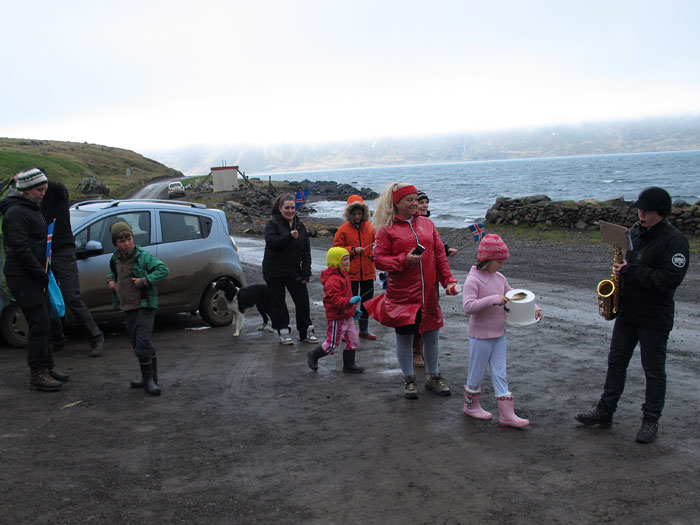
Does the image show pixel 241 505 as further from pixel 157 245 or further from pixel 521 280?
pixel 521 280

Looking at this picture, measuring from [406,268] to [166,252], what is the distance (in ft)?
14.9

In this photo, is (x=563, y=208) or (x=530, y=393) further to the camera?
(x=563, y=208)

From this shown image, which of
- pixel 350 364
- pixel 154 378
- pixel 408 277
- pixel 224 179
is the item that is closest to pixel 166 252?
pixel 154 378

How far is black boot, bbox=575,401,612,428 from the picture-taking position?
15.9 ft

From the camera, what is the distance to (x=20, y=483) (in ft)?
13.2

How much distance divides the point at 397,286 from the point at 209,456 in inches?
85.8

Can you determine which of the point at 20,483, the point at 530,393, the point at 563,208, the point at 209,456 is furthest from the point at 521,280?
the point at 563,208

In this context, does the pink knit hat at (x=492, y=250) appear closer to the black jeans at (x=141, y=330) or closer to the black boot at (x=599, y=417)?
the black boot at (x=599, y=417)

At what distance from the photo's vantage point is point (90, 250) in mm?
8023

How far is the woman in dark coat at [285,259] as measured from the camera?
7.82 m

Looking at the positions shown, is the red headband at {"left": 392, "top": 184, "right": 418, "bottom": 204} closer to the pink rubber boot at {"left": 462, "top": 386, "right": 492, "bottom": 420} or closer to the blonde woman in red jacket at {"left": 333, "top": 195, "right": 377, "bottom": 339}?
the pink rubber boot at {"left": 462, "top": 386, "right": 492, "bottom": 420}

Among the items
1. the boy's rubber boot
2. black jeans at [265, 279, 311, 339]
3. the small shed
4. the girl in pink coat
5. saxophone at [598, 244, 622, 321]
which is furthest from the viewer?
the small shed

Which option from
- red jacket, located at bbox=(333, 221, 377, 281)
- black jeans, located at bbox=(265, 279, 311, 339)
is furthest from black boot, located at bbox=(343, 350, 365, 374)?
black jeans, located at bbox=(265, 279, 311, 339)

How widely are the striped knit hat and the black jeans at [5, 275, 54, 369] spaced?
0.87 meters
